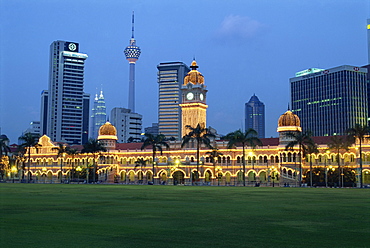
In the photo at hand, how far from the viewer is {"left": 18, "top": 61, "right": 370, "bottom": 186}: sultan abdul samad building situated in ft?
314

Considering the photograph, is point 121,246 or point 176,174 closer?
point 121,246

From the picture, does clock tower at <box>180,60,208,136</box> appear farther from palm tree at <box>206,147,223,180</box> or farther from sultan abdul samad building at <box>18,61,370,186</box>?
palm tree at <box>206,147,223,180</box>

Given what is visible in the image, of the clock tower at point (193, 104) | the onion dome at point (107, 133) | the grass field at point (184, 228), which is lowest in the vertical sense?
the grass field at point (184, 228)

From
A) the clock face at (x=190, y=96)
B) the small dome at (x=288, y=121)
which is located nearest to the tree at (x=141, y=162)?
the clock face at (x=190, y=96)

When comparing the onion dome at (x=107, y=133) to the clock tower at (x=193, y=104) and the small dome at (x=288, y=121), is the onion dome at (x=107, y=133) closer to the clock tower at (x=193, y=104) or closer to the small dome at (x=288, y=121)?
the clock tower at (x=193, y=104)

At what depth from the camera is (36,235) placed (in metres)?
16.5

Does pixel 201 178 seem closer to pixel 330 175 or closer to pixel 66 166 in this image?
pixel 330 175

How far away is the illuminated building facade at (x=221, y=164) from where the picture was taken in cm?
9581

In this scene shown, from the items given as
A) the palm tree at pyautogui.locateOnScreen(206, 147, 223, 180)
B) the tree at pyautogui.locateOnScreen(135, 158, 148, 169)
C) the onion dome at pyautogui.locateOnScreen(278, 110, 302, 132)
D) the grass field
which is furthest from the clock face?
the grass field

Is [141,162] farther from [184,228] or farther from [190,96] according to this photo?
[184,228]

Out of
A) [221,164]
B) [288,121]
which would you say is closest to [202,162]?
[221,164]

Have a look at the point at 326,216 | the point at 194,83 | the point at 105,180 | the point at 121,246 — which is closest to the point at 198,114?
the point at 194,83

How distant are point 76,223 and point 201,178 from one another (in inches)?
3487

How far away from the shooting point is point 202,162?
10344 cm
